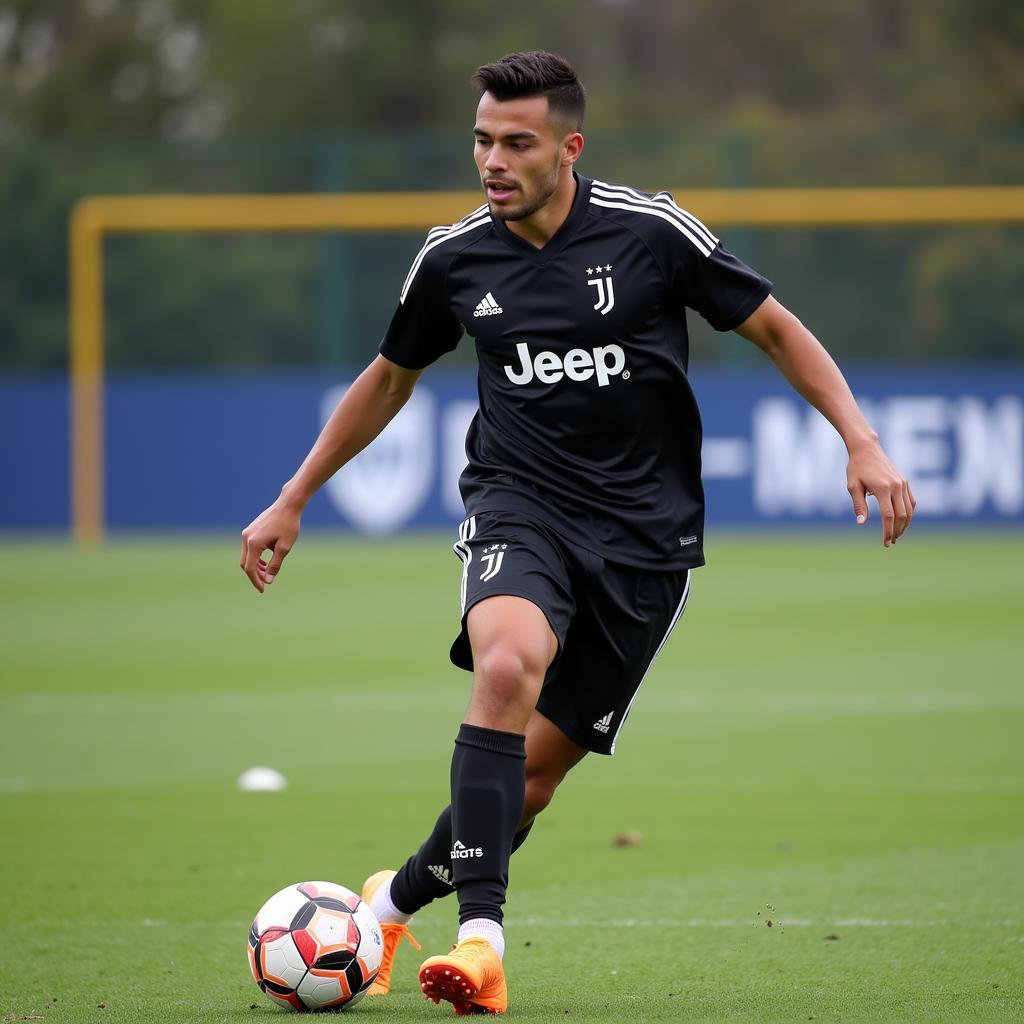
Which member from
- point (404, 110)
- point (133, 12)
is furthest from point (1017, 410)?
point (133, 12)

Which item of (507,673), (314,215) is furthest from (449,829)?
(314,215)

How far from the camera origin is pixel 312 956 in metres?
4.59

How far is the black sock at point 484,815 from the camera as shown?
4445mm

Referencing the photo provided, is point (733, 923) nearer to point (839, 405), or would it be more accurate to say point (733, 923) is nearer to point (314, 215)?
point (839, 405)

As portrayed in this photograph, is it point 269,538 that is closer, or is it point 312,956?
point 312,956

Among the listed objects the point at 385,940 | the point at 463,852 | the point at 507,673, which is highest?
the point at 507,673

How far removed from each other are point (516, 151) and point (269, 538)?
117cm

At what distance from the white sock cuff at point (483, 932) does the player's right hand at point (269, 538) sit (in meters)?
1.10

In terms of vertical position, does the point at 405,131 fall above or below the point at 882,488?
above

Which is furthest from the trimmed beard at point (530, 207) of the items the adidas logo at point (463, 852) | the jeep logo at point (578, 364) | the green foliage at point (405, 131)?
Result: the green foliage at point (405, 131)

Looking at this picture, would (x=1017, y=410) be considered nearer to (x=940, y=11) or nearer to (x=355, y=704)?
(x=355, y=704)

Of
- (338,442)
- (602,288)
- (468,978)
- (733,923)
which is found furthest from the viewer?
(733,923)

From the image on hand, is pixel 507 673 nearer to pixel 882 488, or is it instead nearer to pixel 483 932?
pixel 483 932

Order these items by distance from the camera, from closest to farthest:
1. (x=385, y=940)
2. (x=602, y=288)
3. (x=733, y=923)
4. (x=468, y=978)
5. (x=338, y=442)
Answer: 1. (x=468, y=978)
2. (x=602, y=288)
3. (x=385, y=940)
4. (x=338, y=442)
5. (x=733, y=923)
